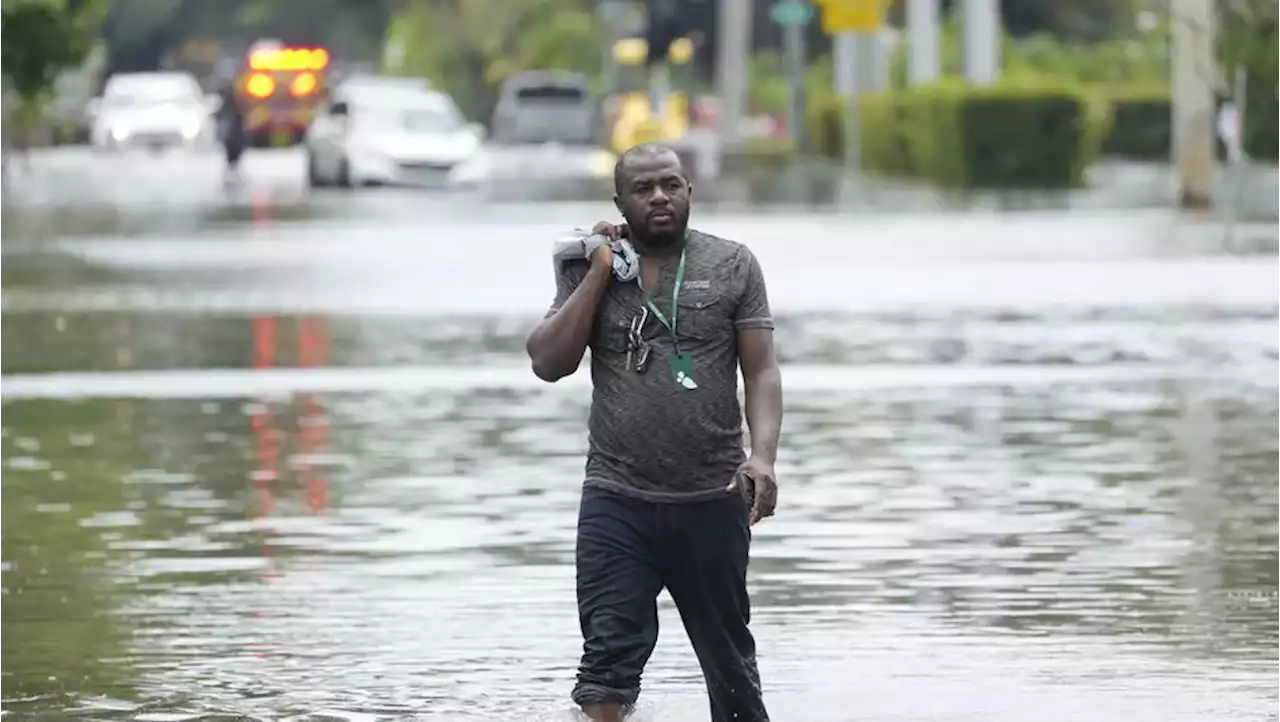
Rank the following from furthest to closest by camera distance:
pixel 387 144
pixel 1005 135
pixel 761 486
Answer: pixel 387 144, pixel 1005 135, pixel 761 486

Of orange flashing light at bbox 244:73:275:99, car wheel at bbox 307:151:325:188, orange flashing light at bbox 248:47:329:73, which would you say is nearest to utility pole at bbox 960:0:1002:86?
car wheel at bbox 307:151:325:188

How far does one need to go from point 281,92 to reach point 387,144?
35.7 metres

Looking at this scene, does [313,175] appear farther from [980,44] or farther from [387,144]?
[980,44]

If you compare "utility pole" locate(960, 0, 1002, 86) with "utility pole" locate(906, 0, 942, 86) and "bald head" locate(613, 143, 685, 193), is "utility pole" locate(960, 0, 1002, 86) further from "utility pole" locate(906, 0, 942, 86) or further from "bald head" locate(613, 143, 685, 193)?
"bald head" locate(613, 143, 685, 193)

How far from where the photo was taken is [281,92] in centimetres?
8588

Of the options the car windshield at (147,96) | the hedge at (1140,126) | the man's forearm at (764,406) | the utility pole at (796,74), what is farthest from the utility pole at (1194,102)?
the car windshield at (147,96)

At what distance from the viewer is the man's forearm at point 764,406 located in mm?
7625

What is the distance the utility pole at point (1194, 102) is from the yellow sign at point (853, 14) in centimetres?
900

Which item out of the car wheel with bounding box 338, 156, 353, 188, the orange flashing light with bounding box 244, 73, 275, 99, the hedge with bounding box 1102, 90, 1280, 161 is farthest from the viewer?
the orange flashing light with bounding box 244, 73, 275, 99

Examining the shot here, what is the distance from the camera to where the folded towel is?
297 inches

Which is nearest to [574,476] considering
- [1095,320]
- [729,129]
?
[1095,320]

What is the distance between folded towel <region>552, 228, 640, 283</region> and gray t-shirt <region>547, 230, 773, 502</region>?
0.04 m

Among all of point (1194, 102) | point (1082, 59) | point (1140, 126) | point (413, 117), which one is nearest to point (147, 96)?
point (1082, 59)

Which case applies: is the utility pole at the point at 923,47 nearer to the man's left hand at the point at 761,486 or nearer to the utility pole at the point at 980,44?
the utility pole at the point at 980,44
